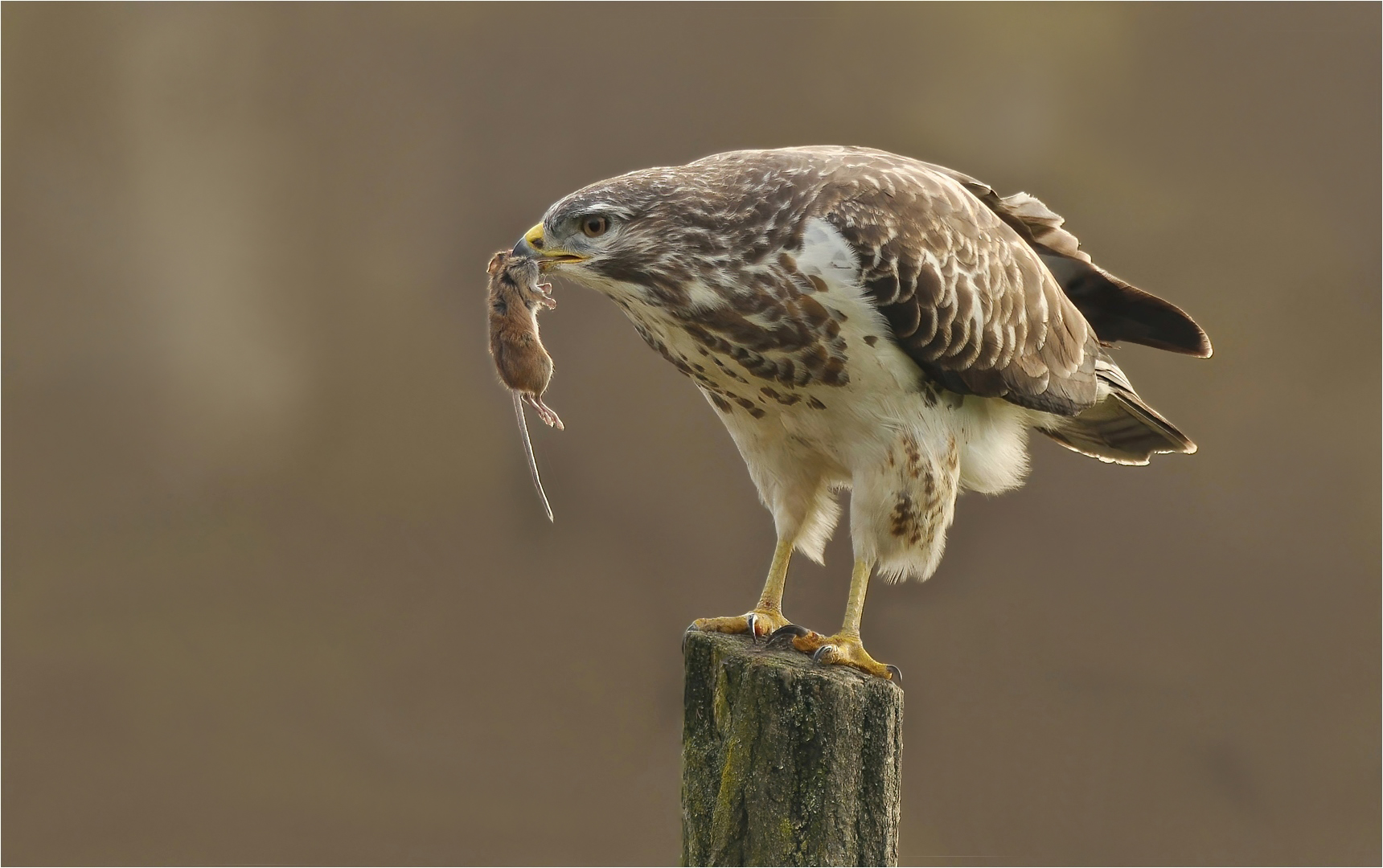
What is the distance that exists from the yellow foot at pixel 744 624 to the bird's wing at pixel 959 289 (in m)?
0.54

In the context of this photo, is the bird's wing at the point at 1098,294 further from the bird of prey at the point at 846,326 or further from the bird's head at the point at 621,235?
the bird's head at the point at 621,235

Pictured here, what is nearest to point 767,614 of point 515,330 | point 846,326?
point 846,326

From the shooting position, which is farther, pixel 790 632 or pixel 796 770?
A: pixel 790 632

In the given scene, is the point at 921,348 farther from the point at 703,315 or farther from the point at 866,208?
the point at 703,315

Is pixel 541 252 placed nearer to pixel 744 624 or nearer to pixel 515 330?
pixel 515 330

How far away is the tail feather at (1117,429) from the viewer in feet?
8.76

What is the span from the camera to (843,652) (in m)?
2.19

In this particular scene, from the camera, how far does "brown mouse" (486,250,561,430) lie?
85.6 inches

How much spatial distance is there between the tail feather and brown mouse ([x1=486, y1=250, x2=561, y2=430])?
113cm

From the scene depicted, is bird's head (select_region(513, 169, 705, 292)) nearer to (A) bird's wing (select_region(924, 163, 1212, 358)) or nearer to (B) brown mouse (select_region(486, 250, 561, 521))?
(B) brown mouse (select_region(486, 250, 561, 521))

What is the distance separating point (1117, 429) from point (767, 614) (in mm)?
932

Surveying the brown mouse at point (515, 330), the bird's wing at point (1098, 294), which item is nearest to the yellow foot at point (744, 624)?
the brown mouse at point (515, 330)

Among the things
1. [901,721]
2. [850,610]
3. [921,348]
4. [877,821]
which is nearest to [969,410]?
[921,348]

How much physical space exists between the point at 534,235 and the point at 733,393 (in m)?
0.44
